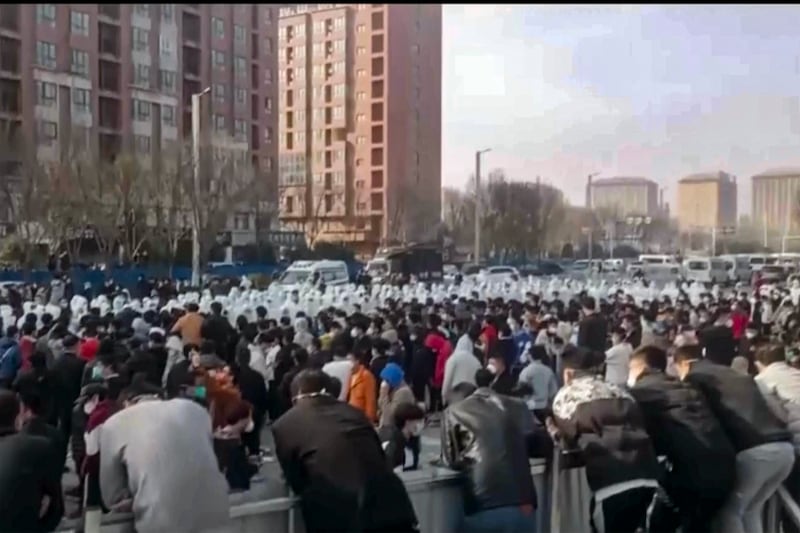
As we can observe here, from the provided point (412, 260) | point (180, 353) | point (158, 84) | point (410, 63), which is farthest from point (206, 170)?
point (180, 353)

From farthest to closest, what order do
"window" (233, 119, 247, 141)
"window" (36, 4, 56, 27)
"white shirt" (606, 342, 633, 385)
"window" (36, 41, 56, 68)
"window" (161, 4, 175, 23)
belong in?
"window" (233, 119, 247, 141) < "window" (161, 4, 175, 23) < "window" (36, 4, 56, 27) < "window" (36, 41, 56, 68) < "white shirt" (606, 342, 633, 385)

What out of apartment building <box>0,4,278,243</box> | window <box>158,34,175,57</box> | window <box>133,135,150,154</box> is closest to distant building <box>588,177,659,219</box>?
apartment building <box>0,4,278,243</box>

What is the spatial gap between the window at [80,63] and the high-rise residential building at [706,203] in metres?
31.0

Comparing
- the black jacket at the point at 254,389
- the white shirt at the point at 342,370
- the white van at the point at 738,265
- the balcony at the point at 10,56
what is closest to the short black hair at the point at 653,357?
the white shirt at the point at 342,370

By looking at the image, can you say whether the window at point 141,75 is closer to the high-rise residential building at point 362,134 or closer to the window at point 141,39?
the window at point 141,39

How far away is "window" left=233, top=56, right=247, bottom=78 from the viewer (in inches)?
2500

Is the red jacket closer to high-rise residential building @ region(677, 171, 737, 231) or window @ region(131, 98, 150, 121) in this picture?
high-rise residential building @ region(677, 171, 737, 231)

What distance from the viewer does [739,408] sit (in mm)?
5703

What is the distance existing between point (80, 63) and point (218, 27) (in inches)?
439

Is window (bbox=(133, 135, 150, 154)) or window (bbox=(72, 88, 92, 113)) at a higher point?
window (bbox=(72, 88, 92, 113))

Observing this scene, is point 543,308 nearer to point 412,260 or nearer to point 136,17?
point 412,260

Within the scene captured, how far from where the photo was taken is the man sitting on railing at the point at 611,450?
5.16 meters

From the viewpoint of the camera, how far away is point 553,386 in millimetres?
9391

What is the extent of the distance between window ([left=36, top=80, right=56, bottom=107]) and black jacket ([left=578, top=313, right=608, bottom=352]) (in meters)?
42.8
